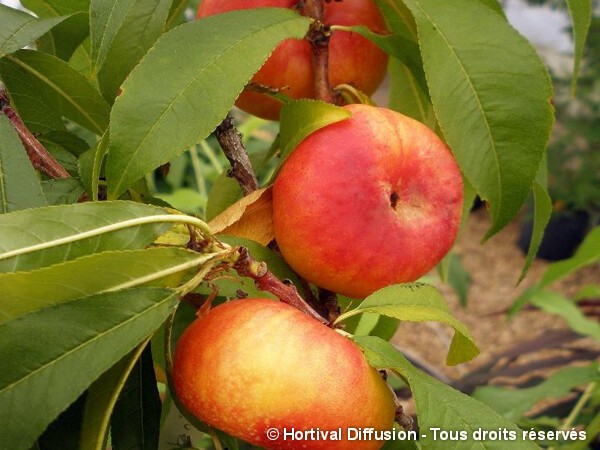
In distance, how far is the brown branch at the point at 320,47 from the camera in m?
0.51

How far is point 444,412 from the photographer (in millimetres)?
404

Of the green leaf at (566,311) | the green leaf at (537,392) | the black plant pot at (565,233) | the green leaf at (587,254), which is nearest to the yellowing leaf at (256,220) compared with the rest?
the green leaf at (587,254)

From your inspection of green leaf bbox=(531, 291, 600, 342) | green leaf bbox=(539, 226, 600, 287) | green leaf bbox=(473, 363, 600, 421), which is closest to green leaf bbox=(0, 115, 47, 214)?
green leaf bbox=(539, 226, 600, 287)

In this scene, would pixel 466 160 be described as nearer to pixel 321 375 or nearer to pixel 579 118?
pixel 321 375

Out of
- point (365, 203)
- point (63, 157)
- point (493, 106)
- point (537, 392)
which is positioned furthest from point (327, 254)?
point (537, 392)

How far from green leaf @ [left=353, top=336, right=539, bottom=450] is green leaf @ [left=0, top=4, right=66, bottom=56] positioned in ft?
0.91

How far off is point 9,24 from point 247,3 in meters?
0.16

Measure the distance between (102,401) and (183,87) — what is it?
0.18 m

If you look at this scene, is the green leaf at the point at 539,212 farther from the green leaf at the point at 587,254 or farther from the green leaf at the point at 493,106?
the green leaf at the point at 587,254

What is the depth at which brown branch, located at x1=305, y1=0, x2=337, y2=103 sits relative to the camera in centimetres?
51

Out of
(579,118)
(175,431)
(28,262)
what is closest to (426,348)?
(579,118)

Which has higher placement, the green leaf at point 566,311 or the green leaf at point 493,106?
the green leaf at point 493,106

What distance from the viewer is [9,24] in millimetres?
474

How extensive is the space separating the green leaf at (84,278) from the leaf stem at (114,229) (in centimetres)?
2
